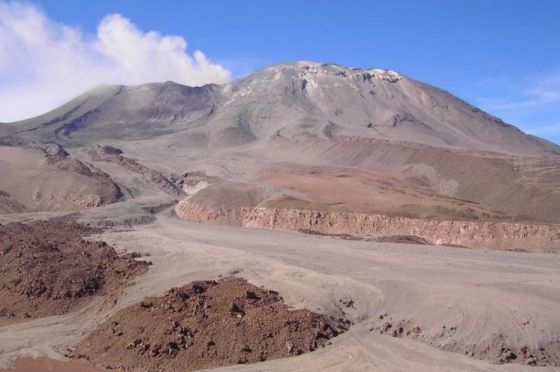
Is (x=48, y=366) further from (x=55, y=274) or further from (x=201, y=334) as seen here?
(x=55, y=274)

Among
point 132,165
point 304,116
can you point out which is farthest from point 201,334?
point 304,116

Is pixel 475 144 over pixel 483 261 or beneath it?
over

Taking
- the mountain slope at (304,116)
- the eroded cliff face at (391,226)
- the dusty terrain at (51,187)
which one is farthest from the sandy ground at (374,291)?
the mountain slope at (304,116)

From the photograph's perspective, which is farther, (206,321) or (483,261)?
(483,261)

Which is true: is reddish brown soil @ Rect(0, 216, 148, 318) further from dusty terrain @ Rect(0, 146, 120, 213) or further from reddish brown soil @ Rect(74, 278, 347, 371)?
dusty terrain @ Rect(0, 146, 120, 213)

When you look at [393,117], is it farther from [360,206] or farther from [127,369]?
[127,369]

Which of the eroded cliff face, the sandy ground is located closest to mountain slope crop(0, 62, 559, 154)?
the eroded cliff face

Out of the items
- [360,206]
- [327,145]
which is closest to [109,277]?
[360,206]

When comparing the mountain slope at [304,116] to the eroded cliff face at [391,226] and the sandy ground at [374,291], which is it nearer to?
the eroded cliff face at [391,226]
